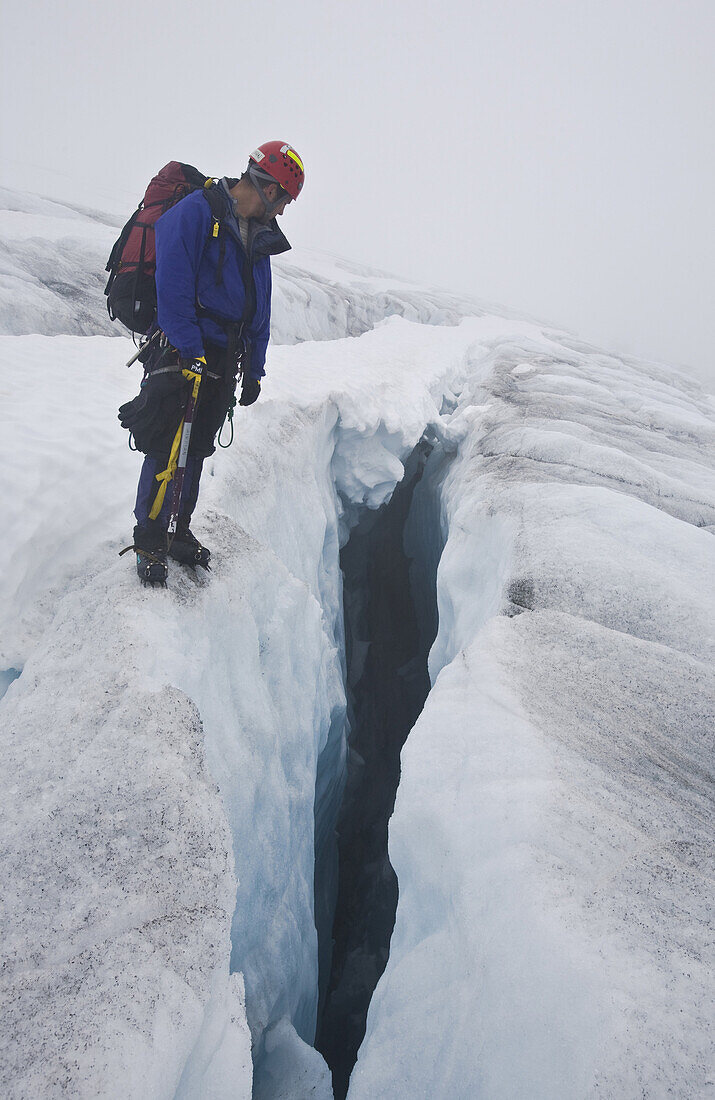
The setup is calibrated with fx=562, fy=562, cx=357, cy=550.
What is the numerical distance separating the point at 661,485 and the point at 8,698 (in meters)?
5.12

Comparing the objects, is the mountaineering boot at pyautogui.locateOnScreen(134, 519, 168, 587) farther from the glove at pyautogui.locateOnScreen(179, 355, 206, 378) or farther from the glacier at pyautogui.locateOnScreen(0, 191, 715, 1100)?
the glove at pyautogui.locateOnScreen(179, 355, 206, 378)

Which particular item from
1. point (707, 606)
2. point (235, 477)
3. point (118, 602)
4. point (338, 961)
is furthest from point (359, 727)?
point (118, 602)

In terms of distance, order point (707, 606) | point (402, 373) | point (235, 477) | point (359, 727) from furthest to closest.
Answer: point (402, 373) → point (359, 727) → point (235, 477) → point (707, 606)

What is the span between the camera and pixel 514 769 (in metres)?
2.15

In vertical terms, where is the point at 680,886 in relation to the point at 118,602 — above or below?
above

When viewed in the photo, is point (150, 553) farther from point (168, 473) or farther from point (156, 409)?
point (156, 409)

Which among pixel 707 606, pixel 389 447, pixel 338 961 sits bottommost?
pixel 338 961

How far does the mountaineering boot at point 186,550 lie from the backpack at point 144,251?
910 mm

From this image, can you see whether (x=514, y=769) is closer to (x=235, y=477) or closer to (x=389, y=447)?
(x=235, y=477)

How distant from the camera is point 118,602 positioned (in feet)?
7.54

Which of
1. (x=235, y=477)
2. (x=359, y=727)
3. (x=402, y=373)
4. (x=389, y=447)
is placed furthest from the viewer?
(x=402, y=373)

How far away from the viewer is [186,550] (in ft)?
8.57

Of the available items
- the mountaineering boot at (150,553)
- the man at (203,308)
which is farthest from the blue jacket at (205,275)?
the mountaineering boot at (150,553)

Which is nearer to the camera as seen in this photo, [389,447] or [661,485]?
[661,485]
